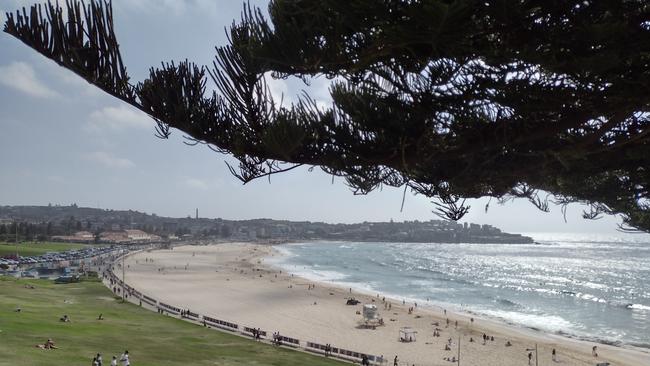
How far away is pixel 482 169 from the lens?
13.7 feet

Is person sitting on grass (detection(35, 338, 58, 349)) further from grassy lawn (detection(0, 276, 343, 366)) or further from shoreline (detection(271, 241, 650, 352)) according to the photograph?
shoreline (detection(271, 241, 650, 352))

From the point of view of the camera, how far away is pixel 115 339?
16.0 m

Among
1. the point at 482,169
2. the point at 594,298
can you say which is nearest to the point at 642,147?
the point at 482,169

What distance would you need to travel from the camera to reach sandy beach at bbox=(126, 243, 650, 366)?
65.3 feet

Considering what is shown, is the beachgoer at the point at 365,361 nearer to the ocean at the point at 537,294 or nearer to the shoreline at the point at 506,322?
the shoreline at the point at 506,322

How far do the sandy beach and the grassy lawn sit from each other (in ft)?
13.2

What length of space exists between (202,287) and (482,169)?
116 ft

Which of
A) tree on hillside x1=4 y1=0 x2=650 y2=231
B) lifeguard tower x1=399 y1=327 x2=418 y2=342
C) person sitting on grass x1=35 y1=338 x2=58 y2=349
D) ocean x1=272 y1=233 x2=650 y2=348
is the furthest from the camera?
ocean x1=272 y1=233 x2=650 y2=348

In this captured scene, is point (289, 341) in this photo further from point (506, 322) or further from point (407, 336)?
point (506, 322)

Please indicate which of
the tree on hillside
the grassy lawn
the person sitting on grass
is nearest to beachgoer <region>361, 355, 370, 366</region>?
the grassy lawn

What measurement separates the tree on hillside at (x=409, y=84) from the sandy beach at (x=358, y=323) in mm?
14840

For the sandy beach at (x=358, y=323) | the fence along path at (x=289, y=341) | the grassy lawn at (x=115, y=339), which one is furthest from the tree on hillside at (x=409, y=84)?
the sandy beach at (x=358, y=323)

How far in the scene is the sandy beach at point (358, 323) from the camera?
65.3 feet

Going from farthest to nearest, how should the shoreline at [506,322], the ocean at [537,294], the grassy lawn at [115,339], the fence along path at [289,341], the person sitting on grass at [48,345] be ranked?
the ocean at [537,294], the shoreline at [506,322], the fence along path at [289,341], the person sitting on grass at [48,345], the grassy lawn at [115,339]
